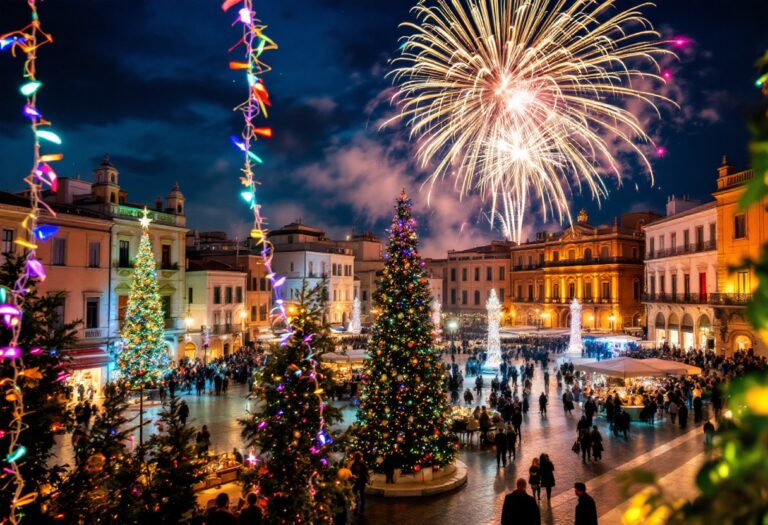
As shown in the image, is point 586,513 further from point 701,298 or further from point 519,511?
point 701,298

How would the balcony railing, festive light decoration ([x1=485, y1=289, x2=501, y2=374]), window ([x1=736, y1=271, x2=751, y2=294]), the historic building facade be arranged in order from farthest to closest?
the historic building facade
festive light decoration ([x1=485, y1=289, x2=501, y2=374])
window ([x1=736, y1=271, x2=751, y2=294])
the balcony railing

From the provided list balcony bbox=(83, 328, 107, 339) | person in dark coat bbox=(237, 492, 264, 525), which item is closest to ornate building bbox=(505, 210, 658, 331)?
balcony bbox=(83, 328, 107, 339)

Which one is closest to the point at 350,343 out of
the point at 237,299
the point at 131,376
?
the point at 237,299

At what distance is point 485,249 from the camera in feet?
276

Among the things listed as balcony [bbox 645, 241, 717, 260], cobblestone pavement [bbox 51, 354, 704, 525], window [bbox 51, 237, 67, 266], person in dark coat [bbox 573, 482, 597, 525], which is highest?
balcony [bbox 645, 241, 717, 260]

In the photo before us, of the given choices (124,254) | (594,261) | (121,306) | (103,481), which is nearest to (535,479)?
(103,481)

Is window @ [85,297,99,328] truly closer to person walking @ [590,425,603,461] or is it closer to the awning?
the awning

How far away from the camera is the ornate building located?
207 feet

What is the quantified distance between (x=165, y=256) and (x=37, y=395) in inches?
1265

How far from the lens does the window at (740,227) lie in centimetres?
3247

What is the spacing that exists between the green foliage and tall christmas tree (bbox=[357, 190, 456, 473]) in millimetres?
14164

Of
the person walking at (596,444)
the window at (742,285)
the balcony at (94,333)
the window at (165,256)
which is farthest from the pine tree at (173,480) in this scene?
the window at (742,285)

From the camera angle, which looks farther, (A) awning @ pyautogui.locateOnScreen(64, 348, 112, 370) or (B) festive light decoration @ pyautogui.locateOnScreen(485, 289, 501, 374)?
(B) festive light decoration @ pyautogui.locateOnScreen(485, 289, 501, 374)

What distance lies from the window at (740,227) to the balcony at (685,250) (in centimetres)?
368
